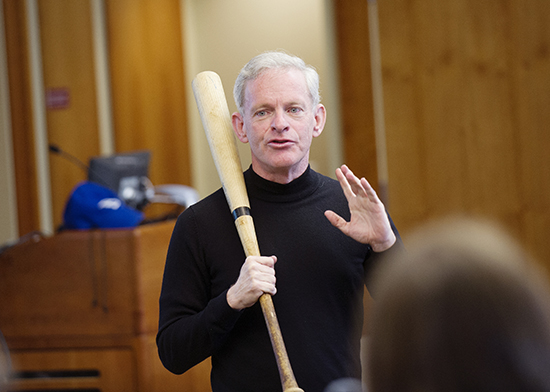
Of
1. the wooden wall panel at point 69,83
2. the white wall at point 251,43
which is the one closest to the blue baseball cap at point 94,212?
the white wall at point 251,43

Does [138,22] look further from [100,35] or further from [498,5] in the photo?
[498,5]

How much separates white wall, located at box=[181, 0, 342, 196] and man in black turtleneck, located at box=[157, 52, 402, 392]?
2.34m

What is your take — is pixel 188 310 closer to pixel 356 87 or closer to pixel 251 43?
pixel 356 87

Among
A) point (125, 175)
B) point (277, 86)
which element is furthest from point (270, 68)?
point (125, 175)

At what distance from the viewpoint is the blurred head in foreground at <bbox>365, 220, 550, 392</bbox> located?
1.44ft

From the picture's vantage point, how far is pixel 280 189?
138cm

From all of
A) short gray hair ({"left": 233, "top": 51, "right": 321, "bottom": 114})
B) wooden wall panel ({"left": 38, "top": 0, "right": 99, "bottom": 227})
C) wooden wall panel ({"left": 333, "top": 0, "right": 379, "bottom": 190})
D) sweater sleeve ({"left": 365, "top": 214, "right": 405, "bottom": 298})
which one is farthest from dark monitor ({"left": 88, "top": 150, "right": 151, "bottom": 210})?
sweater sleeve ({"left": 365, "top": 214, "right": 405, "bottom": 298})

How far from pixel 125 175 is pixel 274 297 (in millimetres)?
2227

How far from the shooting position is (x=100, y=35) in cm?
470

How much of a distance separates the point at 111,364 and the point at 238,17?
2512 millimetres

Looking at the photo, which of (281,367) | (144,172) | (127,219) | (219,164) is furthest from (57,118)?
(281,367)

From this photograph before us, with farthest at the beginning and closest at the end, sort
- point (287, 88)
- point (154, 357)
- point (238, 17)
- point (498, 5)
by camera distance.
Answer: point (238, 17), point (498, 5), point (154, 357), point (287, 88)

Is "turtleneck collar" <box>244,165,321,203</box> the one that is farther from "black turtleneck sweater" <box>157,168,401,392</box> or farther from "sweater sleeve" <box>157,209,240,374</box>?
"sweater sleeve" <box>157,209,240,374</box>

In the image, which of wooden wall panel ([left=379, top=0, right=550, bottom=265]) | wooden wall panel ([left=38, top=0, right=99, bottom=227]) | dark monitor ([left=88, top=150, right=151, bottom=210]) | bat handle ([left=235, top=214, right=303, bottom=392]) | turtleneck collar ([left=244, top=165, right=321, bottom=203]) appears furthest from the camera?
wooden wall panel ([left=38, top=0, right=99, bottom=227])
